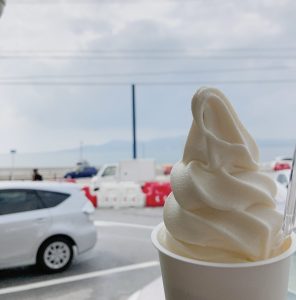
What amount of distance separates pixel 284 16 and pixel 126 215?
296 cm

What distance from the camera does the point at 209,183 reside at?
0.55m

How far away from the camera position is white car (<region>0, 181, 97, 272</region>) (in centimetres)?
210

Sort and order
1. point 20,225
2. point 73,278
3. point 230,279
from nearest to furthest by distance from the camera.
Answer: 1. point 230,279
2. point 73,278
3. point 20,225

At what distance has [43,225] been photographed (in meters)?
2.32

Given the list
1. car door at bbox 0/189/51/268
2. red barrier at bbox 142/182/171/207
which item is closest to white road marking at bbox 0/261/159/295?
car door at bbox 0/189/51/268

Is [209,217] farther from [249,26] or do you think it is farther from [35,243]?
[249,26]

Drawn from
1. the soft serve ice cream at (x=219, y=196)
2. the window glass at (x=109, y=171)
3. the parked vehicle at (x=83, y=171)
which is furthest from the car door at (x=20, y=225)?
the parked vehicle at (x=83, y=171)

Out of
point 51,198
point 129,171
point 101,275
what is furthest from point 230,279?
point 129,171

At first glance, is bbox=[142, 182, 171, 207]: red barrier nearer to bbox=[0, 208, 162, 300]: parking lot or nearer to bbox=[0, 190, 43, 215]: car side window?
bbox=[0, 208, 162, 300]: parking lot

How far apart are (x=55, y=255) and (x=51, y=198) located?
0.44 m

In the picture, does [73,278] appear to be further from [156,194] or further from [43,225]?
[156,194]

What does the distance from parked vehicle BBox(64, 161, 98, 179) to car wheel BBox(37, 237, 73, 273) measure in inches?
233

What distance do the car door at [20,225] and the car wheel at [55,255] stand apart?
65 millimetres

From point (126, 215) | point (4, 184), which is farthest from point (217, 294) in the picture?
point (126, 215)
